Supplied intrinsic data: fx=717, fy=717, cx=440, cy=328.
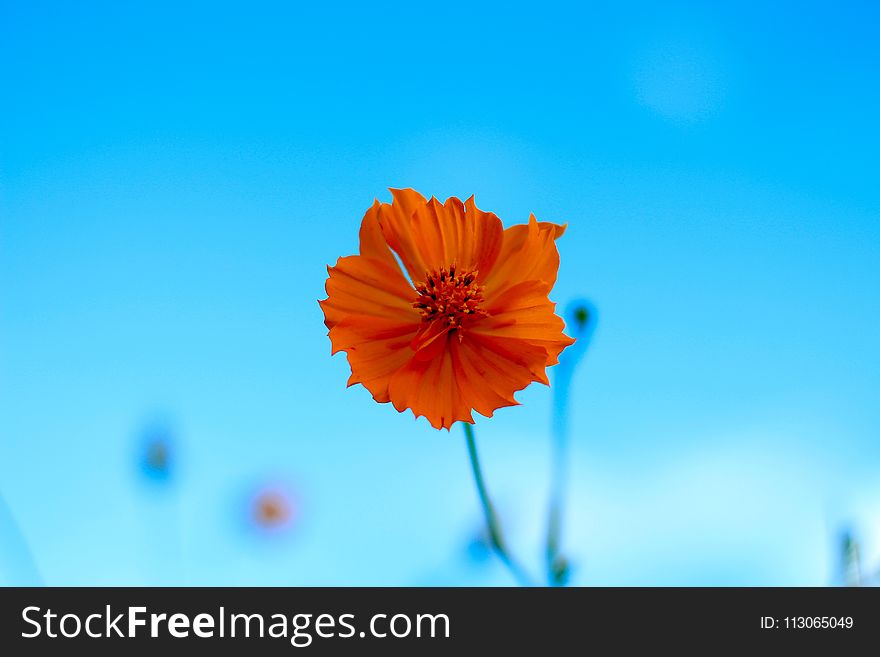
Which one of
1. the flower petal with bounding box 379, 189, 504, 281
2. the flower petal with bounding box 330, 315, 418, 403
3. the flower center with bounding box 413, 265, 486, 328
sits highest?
the flower petal with bounding box 379, 189, 504, 281

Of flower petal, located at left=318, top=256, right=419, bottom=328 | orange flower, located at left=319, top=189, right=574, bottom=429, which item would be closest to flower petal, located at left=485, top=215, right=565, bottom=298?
orange flower, located at left=319, top=189, right=574, bottom=429

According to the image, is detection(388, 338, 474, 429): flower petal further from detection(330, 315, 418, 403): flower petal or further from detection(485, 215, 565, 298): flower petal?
detection(485, 215, 565, 298): flower petal

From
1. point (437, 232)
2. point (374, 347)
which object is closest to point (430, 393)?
point (374, 347)

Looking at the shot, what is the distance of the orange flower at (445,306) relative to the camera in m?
0.77

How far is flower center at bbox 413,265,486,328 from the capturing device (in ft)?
2.85

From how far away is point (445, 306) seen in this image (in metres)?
0.87

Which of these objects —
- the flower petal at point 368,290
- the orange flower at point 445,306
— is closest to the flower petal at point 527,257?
the orange flower at point 445,306

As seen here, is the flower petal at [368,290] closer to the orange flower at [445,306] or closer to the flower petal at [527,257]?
the orange flower at [445,306]

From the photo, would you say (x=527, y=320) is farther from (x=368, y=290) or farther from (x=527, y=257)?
(x=368, y=290)
